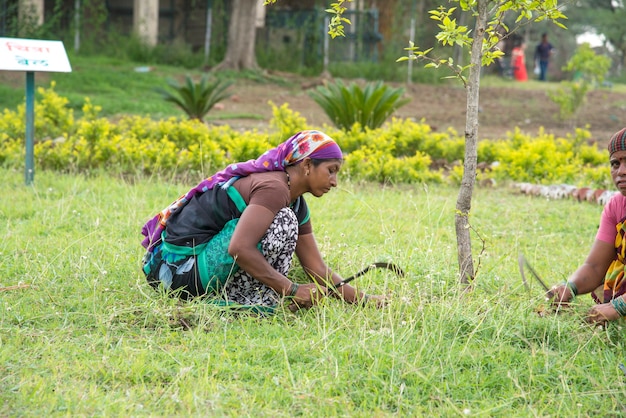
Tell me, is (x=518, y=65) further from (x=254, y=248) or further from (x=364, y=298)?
(x=254, y=248)

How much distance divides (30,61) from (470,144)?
4.17 meters

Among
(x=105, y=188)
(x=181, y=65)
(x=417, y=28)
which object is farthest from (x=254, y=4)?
(x=105, y=188)

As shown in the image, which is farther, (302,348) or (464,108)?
(464,108)

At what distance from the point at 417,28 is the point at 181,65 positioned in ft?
20.0

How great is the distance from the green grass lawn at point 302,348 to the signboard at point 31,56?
6.81ft

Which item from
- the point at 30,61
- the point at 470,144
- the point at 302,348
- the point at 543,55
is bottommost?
the point at 302,348

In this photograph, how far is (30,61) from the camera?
21.8 feet

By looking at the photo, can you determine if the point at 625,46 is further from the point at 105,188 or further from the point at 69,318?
the point at 69,318

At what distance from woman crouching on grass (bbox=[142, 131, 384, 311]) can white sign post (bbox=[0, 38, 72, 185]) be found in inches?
126

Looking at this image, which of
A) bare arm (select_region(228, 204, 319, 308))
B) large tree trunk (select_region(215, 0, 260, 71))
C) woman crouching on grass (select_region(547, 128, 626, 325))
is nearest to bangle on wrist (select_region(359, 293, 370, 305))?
bare arm (select_region(228, 204, 319, 308))


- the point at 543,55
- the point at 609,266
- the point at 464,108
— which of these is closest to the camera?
the point at 609,266

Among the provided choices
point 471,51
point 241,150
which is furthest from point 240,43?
point 471,51

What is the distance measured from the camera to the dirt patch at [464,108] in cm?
1365

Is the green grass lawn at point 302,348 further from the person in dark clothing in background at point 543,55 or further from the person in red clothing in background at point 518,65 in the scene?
the person in red clothing in background at point 518,65
